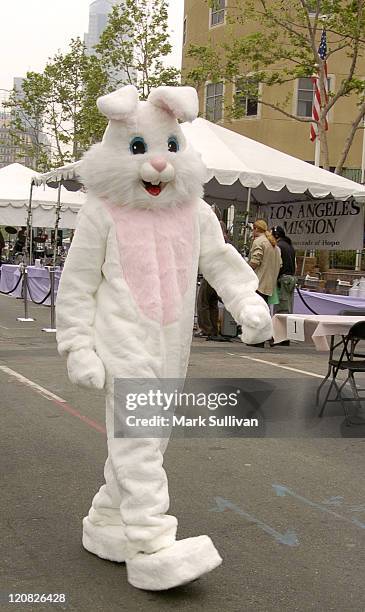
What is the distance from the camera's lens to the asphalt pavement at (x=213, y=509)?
377 centimetres

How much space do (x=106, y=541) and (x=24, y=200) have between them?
61.6 feet

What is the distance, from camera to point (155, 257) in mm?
3906

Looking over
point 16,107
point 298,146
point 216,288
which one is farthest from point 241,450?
point 16,107

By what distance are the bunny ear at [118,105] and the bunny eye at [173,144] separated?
236mm

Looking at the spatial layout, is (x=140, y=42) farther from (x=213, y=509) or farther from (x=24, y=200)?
(x=213, y=509)

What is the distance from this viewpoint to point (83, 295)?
12.8 feet

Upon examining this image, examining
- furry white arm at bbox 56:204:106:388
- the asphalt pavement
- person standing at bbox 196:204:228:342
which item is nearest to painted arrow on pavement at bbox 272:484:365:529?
the asphalt pavement

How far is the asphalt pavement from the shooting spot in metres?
3.77

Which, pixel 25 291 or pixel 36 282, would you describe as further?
pixel 36 282

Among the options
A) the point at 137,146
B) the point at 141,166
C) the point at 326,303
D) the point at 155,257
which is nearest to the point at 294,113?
the point at 326,303

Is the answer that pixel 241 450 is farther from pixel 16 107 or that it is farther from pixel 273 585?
pixel 16 107

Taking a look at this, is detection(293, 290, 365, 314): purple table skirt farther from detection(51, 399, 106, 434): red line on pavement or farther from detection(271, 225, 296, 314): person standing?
detection(51, 399, 106, 434): red line on pavement

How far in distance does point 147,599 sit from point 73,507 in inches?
52.0

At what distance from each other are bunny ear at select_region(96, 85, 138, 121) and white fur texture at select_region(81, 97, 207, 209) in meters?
0.05
